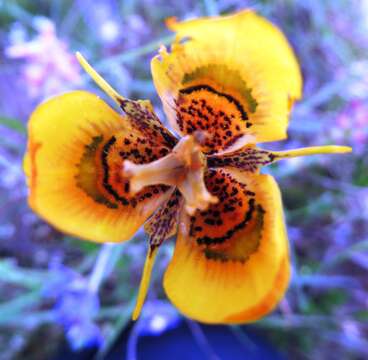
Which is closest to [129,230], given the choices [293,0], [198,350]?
[198,350]

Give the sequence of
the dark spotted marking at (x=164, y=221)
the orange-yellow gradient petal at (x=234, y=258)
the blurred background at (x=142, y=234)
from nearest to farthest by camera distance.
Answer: the orange-yellow gradient petal at (x=234, y=258)
the dark spotted marking at (x=164, y=221)
the blurred background at (x=142, y=234)

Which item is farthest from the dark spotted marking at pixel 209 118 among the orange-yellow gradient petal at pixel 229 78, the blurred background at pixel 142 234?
the blurred background at pixel 142 234

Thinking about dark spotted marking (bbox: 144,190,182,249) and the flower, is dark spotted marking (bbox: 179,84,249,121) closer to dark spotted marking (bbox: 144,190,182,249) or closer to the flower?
the flower

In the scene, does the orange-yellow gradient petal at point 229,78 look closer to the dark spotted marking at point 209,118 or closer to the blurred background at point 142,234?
the dark spotted marking at point 209,118

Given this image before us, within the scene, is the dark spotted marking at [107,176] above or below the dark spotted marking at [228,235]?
above

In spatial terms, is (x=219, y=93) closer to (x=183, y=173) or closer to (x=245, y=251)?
(x=183, y=173)

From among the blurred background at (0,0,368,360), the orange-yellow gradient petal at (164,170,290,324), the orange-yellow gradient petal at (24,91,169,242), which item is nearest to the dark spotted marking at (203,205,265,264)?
the orange-yellow gradient petal at (164,170,290,324)
